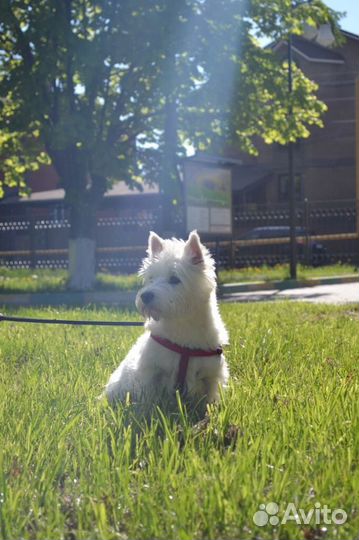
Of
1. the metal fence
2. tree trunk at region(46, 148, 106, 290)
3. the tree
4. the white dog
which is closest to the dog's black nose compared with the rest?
the white dog

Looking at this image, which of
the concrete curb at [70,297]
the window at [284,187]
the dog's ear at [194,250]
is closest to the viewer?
the dog's ear at [194,250]

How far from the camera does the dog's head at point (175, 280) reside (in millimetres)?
4328

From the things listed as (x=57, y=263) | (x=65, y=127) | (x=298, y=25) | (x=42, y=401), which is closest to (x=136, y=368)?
(x=42, y=401)

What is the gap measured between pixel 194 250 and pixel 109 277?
52.4 ft

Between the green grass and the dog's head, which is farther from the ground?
the dog's head

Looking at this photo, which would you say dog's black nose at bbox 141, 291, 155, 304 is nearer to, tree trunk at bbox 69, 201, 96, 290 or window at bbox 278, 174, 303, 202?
tree trunk at bbox 69, 201, 96, 290

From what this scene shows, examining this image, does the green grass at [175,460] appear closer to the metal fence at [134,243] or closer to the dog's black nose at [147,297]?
the dog's black nose at [147,297]

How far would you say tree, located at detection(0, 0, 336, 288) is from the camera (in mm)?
16906

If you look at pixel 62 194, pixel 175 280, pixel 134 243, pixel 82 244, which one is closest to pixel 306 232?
pixel 134 243

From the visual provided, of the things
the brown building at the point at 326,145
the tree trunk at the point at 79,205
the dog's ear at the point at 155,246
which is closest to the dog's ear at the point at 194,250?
the dog's ear at the point at 155,246

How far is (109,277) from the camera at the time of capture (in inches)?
806

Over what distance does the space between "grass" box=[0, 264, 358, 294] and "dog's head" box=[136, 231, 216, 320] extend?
13519 mm

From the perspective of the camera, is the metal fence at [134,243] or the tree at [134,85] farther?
the metal fence at [134,243]

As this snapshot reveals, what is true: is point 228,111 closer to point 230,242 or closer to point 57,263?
point 230,242
